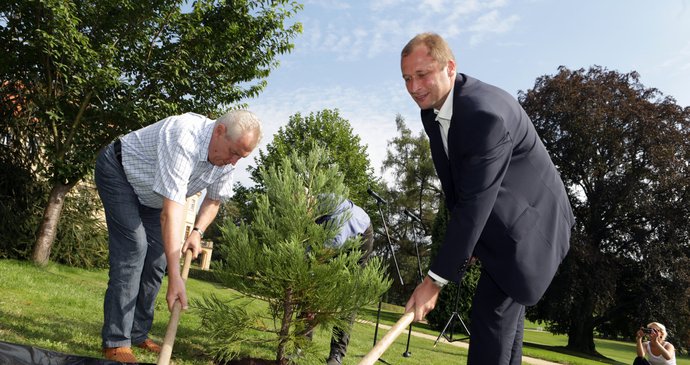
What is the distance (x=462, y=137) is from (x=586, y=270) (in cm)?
2253

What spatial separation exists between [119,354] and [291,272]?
1.36 metres

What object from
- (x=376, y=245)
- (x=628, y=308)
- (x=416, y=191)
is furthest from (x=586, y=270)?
(x=376, y=245)

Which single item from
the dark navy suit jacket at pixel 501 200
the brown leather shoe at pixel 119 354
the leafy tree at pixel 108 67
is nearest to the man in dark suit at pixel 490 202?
the dark navy suit jacket at pixel 501 200

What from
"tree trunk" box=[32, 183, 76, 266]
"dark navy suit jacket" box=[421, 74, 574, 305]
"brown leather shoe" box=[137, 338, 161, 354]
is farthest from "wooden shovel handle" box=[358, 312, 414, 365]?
"tree trunk" box=[32, 183, 76, 266]

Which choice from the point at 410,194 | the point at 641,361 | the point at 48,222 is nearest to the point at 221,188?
the point at 641,361

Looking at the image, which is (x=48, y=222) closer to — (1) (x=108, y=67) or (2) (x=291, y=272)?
(1) (x=108, y=67)

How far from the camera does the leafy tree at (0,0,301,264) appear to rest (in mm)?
10727

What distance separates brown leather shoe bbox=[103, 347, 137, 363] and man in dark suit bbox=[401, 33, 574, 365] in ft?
7.49

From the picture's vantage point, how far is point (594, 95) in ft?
79.7

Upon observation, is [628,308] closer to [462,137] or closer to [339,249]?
[339,249]

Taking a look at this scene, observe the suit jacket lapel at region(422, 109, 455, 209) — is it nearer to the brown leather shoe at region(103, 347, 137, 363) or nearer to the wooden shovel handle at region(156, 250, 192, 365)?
the wooden shovel handle at region(156, 250, 192, 365)

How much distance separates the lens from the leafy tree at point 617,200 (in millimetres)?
22125

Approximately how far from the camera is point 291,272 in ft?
13.8

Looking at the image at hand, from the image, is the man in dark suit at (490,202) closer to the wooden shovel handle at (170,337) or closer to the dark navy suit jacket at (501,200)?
the dark navy suit jacket at (501,200)
